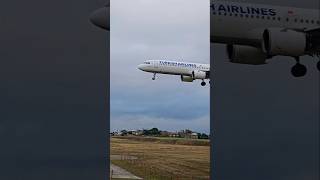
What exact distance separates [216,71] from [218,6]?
236cm

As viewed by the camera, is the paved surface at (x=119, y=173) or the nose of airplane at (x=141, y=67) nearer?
the paved surface at (x=119, y=173)

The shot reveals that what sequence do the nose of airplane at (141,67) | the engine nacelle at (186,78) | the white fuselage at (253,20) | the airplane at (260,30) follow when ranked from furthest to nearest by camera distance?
the engine nacelle at (186,78) < the nose of airplane at (141,67) < the white fuselage at (253,20) < the airplane at (260,30)

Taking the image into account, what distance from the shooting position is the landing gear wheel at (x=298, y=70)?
79.4 ft

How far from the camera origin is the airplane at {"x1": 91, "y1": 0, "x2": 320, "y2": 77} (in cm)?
2341

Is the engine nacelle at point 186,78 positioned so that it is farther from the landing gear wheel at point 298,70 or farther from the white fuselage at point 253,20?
the landing gear wheel at point 298,70

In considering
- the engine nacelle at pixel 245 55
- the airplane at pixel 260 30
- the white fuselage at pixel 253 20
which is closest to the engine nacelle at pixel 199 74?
the airplane at pixel 260 30

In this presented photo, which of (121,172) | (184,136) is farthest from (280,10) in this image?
(121,172)

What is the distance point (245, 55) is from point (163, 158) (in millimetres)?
4873

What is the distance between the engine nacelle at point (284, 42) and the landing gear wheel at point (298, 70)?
2.38 ft

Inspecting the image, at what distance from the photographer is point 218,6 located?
25.0 metres

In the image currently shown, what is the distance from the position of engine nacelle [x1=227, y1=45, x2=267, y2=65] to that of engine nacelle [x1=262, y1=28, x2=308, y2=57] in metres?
0.43
